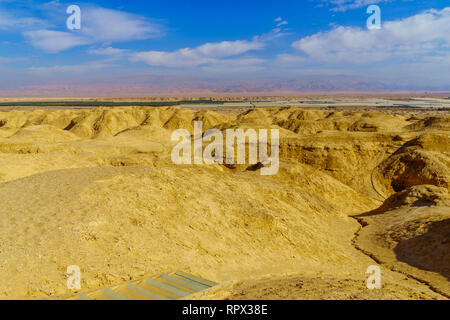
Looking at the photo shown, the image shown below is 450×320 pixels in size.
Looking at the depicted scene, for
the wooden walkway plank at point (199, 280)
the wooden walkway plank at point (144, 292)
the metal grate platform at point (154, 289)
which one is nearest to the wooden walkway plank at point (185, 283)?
the metal grate platform at point (154, 289)

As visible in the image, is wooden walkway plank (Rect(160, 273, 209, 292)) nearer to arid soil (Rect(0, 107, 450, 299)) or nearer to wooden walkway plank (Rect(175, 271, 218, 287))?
wooden walkway plank (Rect(175, 271, 218, 287))

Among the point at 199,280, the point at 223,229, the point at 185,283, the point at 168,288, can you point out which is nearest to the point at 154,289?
the point at 168,288

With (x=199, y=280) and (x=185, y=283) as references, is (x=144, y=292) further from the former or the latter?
(x=199, y=280)

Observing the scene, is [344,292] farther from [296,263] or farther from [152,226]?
[152,226]

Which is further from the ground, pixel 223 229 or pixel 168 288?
pixel 168 288

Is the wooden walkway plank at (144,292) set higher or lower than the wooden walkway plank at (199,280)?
higher

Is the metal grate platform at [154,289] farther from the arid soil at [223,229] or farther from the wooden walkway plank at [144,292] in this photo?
the arid soil at [223,229]

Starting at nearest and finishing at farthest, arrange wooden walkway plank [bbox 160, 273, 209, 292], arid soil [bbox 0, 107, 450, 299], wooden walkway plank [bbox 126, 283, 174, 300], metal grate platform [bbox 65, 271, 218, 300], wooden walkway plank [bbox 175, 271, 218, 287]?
wooden walkway plank [bbox 126, 283, 174, 300]
metal grate platform [bbox 65, 271, 218, 300]
wooden walkway plank [bbox 160, 273, 209, 292]
wooden walkway plank [bbox 175, 271, 218, 287]
arid soil [bbox 0, 107, 450, 299]

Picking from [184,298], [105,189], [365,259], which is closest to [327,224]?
[365,259]

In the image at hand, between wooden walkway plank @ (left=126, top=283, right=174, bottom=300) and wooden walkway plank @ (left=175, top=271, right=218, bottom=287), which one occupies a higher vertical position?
wooden walkway plank @ (left=126, top=283, right=174, bottom=300)

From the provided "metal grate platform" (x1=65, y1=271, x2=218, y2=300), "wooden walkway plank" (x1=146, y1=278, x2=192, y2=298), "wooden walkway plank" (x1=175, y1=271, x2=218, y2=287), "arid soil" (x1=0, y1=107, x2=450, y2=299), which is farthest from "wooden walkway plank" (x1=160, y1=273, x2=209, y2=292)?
"arid soil" (x1=0, y1=107, x2=450, y2=299)

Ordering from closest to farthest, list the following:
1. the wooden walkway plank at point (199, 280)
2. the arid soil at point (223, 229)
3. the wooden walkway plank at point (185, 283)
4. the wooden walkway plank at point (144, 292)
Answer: the wooden walkway plank at point (144, 292) < the wooden walkway plank at point (185, 283) < the wooden walkway plank at point (199, 280) < the arid soil at point (223, 229)

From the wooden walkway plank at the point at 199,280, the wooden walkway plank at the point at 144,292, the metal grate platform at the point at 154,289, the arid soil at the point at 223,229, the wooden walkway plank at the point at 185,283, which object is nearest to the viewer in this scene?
the wooden walkway plank at the point at 144,292
